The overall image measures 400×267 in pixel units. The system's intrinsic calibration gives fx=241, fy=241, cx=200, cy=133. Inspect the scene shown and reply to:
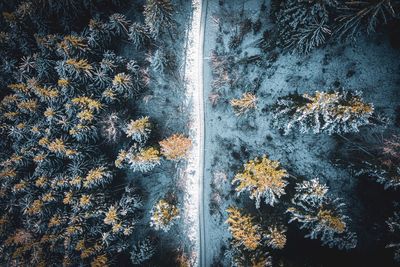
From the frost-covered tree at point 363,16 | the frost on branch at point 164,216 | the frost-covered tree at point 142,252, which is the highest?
the frost-covered tree at point 363,16

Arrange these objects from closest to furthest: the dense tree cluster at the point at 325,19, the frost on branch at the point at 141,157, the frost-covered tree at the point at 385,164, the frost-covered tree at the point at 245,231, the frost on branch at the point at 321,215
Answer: the dense tree cluster at the point at 325,19, the frost-covered tree at the point at 385,164, the frost on branch at the point at 321,215, the frost-covered tree at the point at 245,231, the frost on branch at the point at 141,157

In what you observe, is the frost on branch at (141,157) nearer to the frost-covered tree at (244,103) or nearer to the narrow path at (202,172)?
the narrow path at (202,172)

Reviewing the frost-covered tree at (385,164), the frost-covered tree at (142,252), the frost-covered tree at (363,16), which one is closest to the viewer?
the frost-covered tree at (363,16)

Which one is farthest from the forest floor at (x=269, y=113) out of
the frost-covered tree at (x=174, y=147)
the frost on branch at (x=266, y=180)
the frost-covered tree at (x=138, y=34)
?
the frost-covered tree at (x=138, y=34)

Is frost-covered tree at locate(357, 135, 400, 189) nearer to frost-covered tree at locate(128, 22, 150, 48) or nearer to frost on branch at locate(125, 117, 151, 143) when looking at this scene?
frost on branch at locate(125, 117, 151, 143)

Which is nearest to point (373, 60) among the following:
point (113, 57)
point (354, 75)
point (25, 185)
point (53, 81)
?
point (354, 75)
